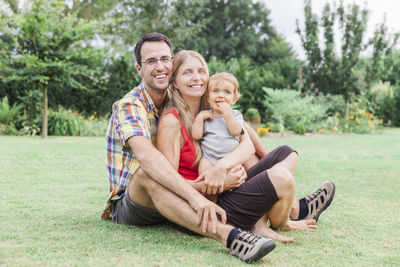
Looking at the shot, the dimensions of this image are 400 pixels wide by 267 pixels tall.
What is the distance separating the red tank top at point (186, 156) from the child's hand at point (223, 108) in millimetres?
285

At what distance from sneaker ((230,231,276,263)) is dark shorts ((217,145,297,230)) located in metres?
0.34

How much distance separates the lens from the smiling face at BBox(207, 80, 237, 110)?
3.10 m

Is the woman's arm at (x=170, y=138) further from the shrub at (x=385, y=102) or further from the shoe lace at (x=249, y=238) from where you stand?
the shrub at (x=385, y=102)

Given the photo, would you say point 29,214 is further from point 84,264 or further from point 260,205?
point 260,205

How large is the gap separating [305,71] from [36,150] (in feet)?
39.0

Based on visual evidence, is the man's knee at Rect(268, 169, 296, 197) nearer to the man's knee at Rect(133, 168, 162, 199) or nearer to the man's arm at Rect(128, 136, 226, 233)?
the man's arm at Rect(128, 136, 226, 233)

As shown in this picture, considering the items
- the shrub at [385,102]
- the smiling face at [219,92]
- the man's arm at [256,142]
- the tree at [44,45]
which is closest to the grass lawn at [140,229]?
the man's arm at [256,142]

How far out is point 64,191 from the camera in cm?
483

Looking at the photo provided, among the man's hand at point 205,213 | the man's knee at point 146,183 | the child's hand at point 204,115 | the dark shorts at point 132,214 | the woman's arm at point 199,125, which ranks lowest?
the dark shorts at point 132,214

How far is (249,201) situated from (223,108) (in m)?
0.68

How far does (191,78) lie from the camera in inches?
122

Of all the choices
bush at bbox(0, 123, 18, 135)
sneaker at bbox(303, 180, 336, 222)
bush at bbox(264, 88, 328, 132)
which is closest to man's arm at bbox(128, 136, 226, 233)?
sneaker at bbox(303, 180, 336, 222)

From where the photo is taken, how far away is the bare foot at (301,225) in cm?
319

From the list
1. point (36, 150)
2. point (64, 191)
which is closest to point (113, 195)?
point (64, 191)
